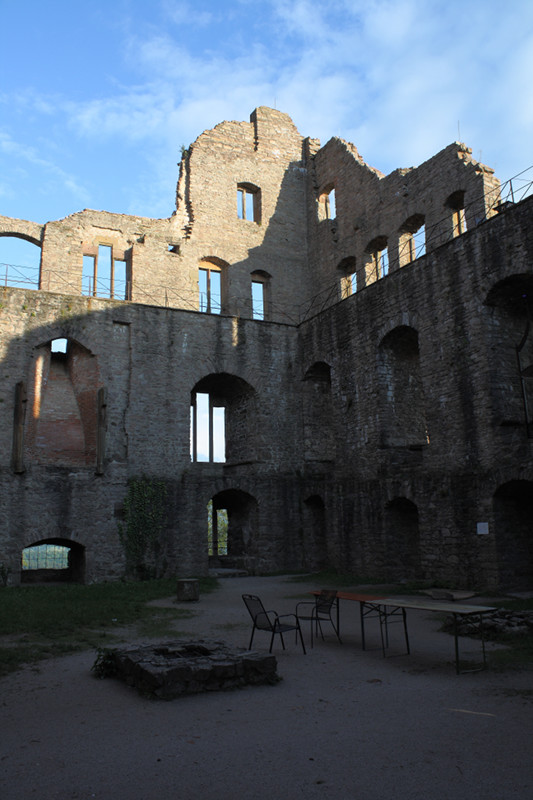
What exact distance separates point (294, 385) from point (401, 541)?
667 centimetres

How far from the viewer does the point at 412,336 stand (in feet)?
53.8

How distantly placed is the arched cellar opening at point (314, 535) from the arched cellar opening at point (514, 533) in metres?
7.04

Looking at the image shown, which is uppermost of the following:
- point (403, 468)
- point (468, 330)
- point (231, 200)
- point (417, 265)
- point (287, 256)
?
point (231, 200)

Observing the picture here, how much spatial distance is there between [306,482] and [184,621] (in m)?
9.48

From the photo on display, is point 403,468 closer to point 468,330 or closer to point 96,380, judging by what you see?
point 468,330

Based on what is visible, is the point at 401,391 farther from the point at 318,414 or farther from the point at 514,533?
the point at 514,533

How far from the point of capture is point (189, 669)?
18.6 ft

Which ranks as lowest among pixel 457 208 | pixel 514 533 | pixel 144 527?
pixel 514 533

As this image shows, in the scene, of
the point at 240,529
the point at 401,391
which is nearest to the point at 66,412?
the point at 240,529

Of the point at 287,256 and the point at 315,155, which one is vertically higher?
the point at 315,155

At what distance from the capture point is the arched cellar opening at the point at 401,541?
15.1m

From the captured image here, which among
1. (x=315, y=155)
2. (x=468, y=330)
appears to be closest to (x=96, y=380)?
(x=468, y=330)

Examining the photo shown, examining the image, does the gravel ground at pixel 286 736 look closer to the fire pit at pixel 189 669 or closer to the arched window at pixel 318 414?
the fire pit at pixel 189 669

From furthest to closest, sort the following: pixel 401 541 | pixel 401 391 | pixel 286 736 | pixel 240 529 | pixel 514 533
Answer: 1. pixel 240 529
2. pixel 401 391
3. pixel 401 541
4. pixel 514 533
5. pixel 286 736
